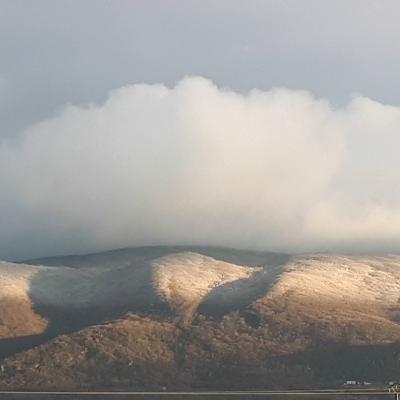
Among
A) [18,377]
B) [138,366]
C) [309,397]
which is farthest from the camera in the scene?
[138,366]

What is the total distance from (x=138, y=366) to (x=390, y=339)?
210 feet

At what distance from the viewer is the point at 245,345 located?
188m

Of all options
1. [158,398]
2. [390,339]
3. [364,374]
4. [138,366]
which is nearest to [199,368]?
[138,366]

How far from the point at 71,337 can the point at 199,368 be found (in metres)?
35.4

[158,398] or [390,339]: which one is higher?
[390,339]

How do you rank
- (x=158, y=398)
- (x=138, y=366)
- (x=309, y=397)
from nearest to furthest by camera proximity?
1. (x=309, y=397)
2. (x=158, y=398)
3. (x=138, y=366)

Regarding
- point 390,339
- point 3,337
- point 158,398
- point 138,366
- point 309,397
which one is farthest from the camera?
point 3,337

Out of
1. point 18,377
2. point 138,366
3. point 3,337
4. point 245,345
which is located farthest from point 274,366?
point 3,337

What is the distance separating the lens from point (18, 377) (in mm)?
161875

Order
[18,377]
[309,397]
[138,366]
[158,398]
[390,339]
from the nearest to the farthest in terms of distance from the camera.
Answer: [309,397] < [158,398] < [18,377] < [138,366] < [390,339]

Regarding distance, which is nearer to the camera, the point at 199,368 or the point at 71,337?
the point at 199,368

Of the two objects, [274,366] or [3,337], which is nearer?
[274,366]

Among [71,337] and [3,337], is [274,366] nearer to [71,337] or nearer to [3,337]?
[71,337]

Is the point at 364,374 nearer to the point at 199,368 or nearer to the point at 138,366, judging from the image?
the point at 199,368
